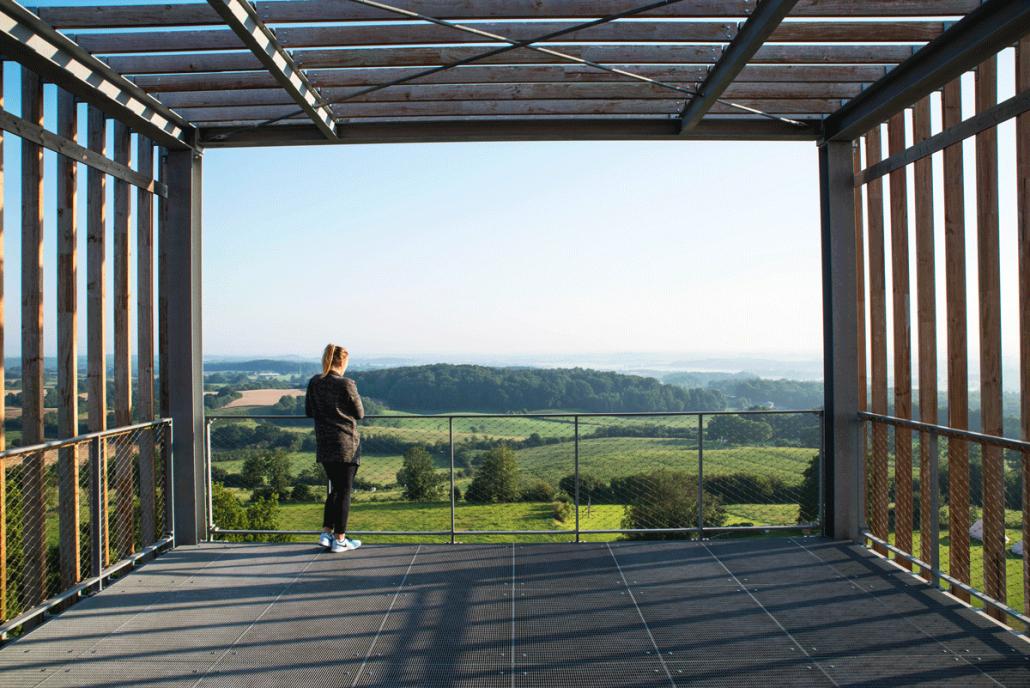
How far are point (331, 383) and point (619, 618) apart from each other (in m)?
2.29

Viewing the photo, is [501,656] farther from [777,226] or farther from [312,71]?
[777,226]

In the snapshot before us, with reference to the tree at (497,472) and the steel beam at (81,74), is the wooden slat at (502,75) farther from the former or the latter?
the tree at (497,472)

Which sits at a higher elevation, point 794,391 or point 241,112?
point 241,112

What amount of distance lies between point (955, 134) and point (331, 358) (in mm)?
3811

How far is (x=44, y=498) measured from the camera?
3.75m

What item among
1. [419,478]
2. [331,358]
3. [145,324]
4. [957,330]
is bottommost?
[419,478]

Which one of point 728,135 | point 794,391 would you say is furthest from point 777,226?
point 728,135

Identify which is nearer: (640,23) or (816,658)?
(816,658)

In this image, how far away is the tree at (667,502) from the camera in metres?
16.2

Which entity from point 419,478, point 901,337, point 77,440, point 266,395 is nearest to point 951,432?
point 901,337

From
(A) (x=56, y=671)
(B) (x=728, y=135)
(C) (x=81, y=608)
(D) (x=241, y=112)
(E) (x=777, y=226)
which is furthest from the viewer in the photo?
(E) (x=777, y=226)

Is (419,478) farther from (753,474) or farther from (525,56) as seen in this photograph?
(525,56)

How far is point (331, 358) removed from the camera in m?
4.82

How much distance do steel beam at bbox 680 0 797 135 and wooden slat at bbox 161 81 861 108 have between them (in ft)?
0.56
